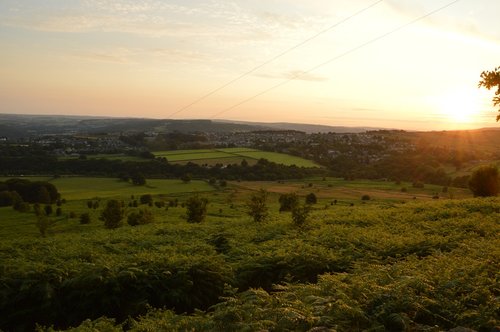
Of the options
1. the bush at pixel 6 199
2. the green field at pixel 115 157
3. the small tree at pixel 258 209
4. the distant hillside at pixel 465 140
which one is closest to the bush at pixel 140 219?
the small tree at pixel 258 209

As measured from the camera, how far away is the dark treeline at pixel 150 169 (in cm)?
9888

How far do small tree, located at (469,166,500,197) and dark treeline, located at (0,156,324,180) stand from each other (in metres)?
63.3

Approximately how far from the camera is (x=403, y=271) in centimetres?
987

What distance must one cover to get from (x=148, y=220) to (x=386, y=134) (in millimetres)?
151261

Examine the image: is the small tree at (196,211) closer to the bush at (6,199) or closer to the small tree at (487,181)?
the small tree at (487,181)

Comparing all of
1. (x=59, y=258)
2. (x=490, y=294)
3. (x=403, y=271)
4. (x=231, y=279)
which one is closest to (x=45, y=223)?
(x=59, y=258)

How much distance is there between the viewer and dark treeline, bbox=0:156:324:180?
9888 centimetres

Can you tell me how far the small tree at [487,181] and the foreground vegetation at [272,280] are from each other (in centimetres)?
1517

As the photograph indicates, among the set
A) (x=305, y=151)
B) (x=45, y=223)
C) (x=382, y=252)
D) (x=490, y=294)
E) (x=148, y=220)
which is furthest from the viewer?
(x=305, y=151)

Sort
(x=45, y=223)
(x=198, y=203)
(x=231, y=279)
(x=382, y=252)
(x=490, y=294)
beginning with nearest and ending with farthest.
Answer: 1. (x=490, y=294)
2. (x=231, y=279)
3. (x=382, y=252)
4. (x=45, y=223)
5. (x=198, y=203)

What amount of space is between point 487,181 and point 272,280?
30.0 meters

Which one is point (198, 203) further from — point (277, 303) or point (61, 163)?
point (61, 163)

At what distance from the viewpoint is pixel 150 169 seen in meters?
103

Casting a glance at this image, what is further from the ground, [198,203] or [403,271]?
[403,271]
